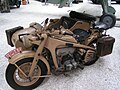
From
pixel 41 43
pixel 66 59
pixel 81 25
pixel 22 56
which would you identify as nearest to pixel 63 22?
pixel 81 25

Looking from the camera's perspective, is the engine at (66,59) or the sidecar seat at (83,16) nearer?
the engine at (66,59)

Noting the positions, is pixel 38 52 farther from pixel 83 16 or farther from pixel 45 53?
pixel 83 16

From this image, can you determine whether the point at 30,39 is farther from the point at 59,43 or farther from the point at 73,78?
the point at 73,78

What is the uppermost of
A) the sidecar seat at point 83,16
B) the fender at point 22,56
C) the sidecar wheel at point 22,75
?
the sidecar seat at point 83,16

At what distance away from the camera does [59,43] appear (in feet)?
6.31

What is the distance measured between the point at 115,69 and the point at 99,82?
1.51ft

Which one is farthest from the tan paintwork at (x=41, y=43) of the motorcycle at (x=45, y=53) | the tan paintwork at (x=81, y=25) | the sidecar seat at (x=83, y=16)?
the sidecar seat at (x=83, y=16)

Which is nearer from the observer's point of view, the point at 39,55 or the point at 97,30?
the point at 39,55

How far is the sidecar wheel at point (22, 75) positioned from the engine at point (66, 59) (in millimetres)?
241

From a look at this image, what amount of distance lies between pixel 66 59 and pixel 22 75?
0.56 m

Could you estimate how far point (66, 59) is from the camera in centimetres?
206

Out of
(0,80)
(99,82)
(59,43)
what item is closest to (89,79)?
(99,82)

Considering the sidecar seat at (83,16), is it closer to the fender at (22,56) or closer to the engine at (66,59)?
the engine at (66,59)

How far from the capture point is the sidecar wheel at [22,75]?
5.90 ft
